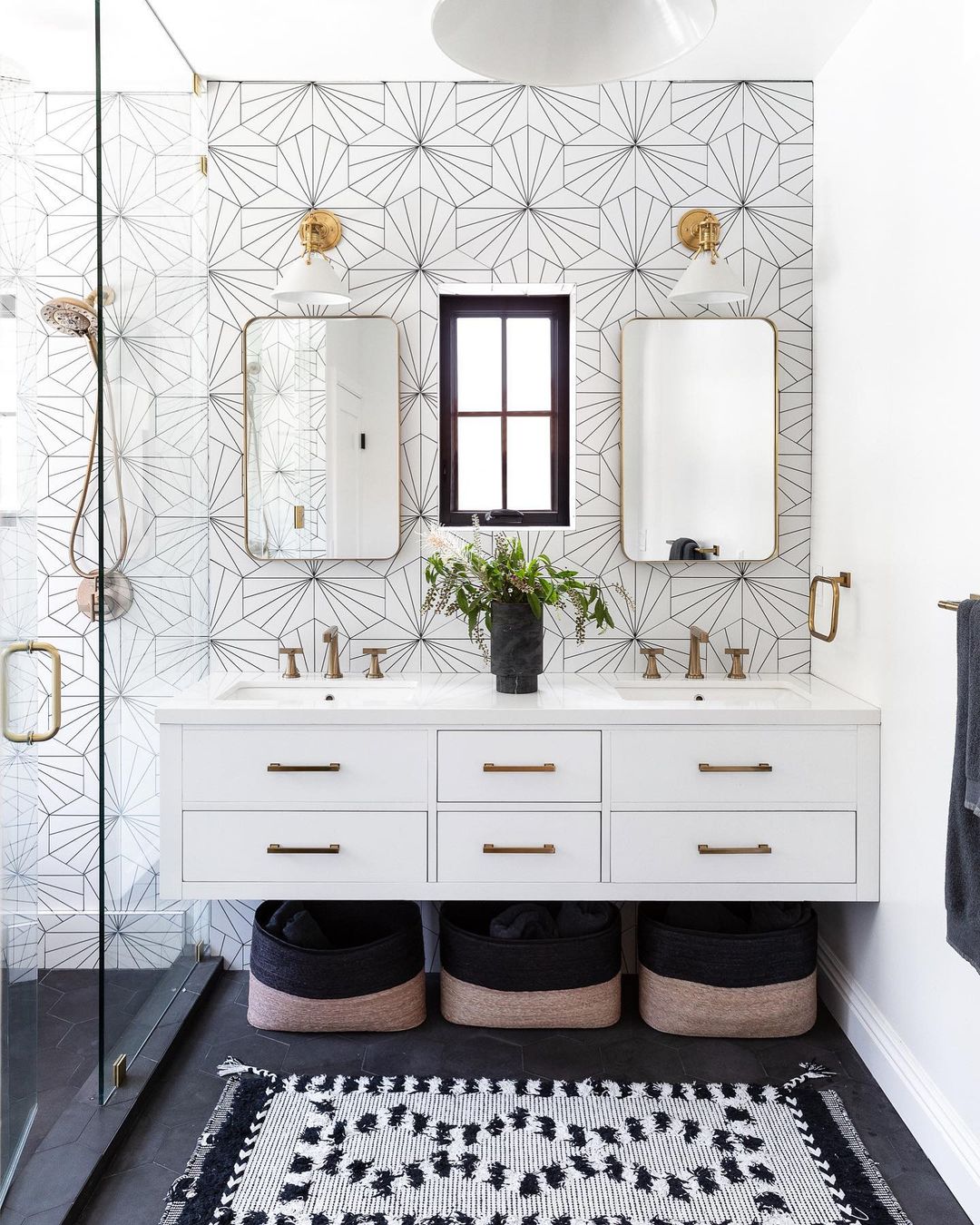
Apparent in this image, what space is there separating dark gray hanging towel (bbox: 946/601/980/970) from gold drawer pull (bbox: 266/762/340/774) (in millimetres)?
1257

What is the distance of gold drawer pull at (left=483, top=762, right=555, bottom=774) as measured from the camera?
2.00 metres

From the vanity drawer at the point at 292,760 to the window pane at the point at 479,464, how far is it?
0.82m

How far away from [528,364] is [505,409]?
15cm

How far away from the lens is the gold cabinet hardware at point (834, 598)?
2.21 meters

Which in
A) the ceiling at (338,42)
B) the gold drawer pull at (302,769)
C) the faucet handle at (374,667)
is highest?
the ceiling at (338,42)

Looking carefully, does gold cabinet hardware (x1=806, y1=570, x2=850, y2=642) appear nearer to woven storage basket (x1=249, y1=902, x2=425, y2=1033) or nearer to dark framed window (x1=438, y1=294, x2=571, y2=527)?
dark framed window (x1=438, y1=294, x2=571, y2=527)

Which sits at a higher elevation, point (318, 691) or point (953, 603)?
point (953, 603)

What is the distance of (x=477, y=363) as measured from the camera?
253 centimetres

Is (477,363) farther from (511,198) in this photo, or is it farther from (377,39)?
(377,39)

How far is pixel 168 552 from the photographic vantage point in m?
2.13

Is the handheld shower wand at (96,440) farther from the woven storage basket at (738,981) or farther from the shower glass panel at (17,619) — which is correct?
the woven storage basket at (738,981)

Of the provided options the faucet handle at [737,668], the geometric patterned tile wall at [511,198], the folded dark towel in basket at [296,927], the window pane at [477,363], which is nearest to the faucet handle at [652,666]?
the faucet handle at [737,668]

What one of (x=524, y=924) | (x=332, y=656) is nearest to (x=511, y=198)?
(x=332, y=656)

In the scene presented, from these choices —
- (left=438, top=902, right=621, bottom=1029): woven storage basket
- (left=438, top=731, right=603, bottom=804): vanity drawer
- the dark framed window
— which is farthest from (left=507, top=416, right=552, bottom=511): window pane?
(left=438, top=902, right=621, bottom=1029): woven storage basket
